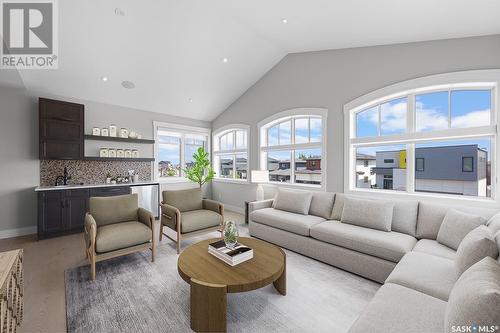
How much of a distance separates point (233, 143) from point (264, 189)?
1.92m

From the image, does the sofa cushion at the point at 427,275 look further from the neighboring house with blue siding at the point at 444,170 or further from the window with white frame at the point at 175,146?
the window with white frame at the point at 175,146

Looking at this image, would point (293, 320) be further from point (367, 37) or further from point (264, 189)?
point (367, 37)

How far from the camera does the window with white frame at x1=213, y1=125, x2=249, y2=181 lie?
6188 mm

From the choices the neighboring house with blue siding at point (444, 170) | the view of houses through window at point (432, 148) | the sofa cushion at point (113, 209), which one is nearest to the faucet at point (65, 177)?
the sofa cushion at point (113, 209)

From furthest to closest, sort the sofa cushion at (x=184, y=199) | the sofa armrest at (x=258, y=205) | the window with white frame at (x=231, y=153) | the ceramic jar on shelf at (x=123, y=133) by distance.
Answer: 1. the window with white frame at (x=231, y=153)
2. the ceramic jar on shelf at (x=123, y=133)
3. the sofa armrest at (x=258, y=205)
4. the sofa cushion at (x=184, y=199)

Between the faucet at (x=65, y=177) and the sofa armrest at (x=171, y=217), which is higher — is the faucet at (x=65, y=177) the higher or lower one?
the higher one

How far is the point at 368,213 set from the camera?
119 inches

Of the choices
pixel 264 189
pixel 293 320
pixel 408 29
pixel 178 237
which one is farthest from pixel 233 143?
pixel 293 320

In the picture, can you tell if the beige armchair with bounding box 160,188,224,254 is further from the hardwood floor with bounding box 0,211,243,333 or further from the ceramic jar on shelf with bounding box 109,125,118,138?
the ceramic jar on shelf with bounding box 109,125,118,138

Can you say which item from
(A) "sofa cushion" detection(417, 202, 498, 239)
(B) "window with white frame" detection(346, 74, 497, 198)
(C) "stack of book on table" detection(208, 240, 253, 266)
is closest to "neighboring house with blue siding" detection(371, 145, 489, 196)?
(B) "window with white frame" detection(346, 74, 497, 198)

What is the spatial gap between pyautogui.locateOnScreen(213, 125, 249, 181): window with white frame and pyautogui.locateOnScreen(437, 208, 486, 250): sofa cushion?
167 inches

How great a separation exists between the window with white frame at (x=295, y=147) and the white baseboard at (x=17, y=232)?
487 cm

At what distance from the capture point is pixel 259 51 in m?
4.59

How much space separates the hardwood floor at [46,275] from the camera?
6.20 feet
